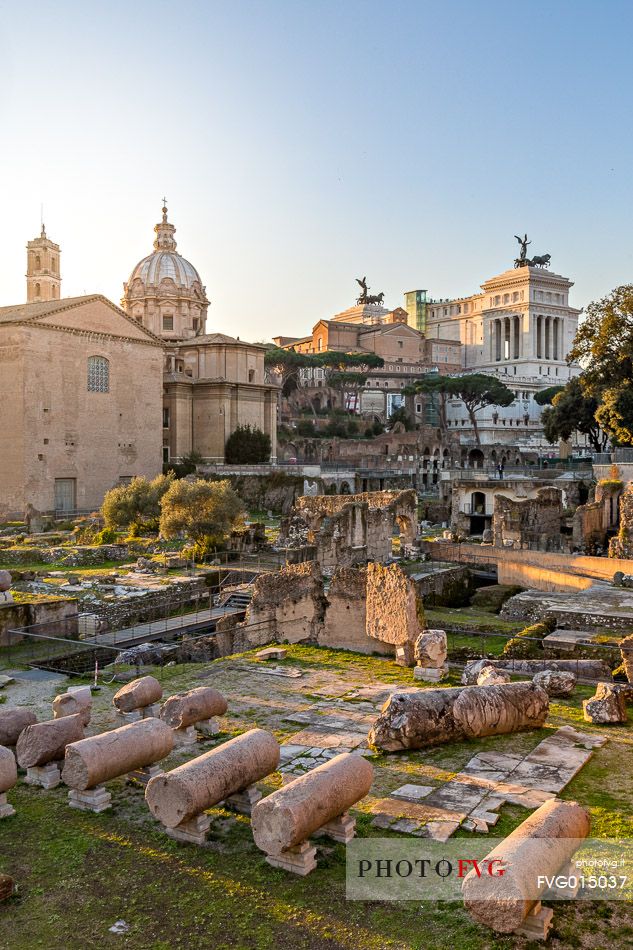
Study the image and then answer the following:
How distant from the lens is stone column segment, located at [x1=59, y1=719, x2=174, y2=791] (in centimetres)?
646

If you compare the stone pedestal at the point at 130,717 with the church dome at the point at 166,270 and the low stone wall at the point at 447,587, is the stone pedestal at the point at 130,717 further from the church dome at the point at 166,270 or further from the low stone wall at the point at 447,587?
the church dome at the point at 166,270

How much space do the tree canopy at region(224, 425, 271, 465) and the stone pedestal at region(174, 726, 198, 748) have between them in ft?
138

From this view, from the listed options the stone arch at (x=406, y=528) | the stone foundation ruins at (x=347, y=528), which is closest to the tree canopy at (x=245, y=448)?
the stone foundation ruins at (x=347, y=528)

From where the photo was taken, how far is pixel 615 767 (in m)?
7.30

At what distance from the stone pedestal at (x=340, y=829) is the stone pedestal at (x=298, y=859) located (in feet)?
1.20

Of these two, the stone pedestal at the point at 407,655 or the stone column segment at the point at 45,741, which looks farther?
the stone pedestal at the point at 407,655

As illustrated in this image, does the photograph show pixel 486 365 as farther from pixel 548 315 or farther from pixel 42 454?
pixel 42 454

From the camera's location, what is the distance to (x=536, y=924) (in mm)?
4668

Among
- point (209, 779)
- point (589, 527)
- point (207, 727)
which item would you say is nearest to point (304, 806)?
point (209, 779)

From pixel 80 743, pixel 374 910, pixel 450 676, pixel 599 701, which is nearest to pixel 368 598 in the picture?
pixel 450 676

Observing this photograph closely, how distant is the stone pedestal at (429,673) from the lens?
10469 millimetres

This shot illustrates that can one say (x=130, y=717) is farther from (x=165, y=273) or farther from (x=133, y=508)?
(x=165, y=273)

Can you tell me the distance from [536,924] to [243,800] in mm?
2650

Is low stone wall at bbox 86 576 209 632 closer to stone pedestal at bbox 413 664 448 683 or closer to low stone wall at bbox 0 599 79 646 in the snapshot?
low stone wall at bbox 0 599 79 646
